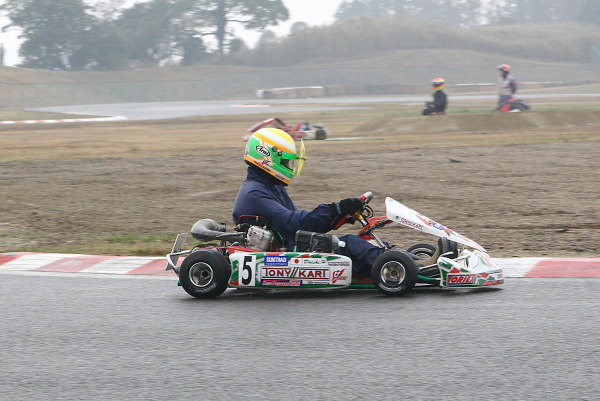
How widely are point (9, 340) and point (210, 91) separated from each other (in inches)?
2380

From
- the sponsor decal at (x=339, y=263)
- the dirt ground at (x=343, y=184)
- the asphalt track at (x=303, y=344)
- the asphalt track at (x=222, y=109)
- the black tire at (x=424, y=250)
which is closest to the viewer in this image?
the asphalt track at (x=303, y=344)

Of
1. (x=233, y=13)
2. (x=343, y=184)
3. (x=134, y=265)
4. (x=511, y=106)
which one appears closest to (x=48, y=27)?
(x=233, y=13)

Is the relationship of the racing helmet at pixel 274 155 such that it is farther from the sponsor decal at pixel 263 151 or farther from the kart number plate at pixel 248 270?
the kart number plate at pixel 248 270

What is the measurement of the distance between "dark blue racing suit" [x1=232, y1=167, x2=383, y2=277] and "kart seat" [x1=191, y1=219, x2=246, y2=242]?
136 mm

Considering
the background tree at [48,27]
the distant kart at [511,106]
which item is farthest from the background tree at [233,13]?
the distant kart at [511,106]

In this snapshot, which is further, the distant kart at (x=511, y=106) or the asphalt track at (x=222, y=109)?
the asphalt track at (x=222, y=109)

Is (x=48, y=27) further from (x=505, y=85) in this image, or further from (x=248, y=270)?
(x=248, y=270)

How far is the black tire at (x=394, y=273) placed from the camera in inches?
228

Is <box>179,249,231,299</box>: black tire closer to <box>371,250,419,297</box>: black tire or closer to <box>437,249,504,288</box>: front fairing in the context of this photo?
<box>371,250,419,297</box>: black tire

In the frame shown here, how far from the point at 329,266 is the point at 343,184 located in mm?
6998

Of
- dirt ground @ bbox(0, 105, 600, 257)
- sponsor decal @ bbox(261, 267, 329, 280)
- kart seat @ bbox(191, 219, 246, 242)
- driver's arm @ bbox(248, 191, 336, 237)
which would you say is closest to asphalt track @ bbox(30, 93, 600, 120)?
dirt ground @ bbox(0, 105, 600, 257)

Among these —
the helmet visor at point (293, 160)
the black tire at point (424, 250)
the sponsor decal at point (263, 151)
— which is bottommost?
the black tire at point (424, 250)

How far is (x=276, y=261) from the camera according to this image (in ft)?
19.7

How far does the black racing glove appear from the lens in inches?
230
